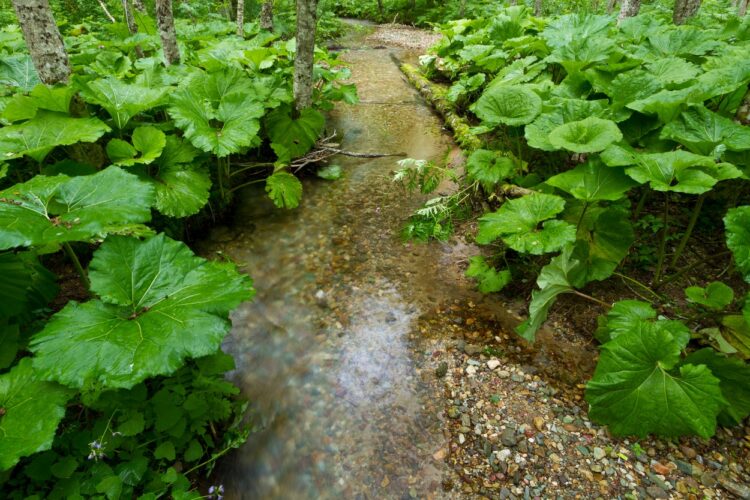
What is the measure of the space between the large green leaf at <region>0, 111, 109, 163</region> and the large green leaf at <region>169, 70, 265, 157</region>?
66 centimetres

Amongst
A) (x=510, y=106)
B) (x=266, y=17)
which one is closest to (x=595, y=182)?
(x=510, y=106)

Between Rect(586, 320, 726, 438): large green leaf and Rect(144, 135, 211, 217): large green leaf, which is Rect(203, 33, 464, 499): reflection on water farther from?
Rect(586, 320, 726, 438): large green leaf

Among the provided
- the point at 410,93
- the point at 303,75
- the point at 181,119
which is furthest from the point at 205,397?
the point at 410,93

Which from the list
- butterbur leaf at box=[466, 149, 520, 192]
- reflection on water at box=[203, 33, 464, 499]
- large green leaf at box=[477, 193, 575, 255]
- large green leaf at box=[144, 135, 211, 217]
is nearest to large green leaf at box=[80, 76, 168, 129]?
large green leaf at box=[144, 135, 211, 217]

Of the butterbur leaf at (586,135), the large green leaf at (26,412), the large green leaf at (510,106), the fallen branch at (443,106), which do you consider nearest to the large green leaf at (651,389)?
the butterbur leaf at (586,135)

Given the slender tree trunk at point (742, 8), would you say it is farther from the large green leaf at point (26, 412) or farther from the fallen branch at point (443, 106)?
the large green leaf at point (26, 412)

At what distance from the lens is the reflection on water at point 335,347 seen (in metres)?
2.20

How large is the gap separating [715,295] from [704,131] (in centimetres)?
112

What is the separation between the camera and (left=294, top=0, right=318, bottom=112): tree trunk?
4.17 m

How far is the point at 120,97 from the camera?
321 centimetres

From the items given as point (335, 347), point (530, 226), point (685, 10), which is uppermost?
point (685, 10)

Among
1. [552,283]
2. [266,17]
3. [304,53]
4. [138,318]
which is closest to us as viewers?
[138,318]

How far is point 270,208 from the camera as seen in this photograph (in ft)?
14.5

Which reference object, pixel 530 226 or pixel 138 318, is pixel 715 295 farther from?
pixel 138 318
